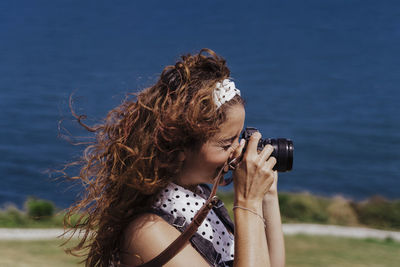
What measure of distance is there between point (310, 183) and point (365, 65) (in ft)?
64.3

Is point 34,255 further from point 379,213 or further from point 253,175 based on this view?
point 379,213

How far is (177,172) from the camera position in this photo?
1.85 meters

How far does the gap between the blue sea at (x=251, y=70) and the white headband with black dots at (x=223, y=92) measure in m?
32.1

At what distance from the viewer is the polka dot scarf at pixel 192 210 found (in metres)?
1.80

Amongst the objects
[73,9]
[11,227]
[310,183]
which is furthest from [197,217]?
[73,9]

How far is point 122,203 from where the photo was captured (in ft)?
5.80

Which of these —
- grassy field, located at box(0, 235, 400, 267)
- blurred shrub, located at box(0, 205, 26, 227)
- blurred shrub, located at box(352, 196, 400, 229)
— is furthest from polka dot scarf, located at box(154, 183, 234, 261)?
blurred shrub, located at box(352, 196, 400, 229)

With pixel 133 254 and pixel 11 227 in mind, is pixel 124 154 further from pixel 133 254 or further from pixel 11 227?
pixel 11 227

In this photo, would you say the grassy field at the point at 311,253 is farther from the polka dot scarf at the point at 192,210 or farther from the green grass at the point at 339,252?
the polka dot scarf at the point at 192,210

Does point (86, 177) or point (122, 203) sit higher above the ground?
point (86, 177)

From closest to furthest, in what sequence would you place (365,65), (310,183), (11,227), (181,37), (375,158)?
(11,227), (310,183), (375,158), (365,65), (181,37)

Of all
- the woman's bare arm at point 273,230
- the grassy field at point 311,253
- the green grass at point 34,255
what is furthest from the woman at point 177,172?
→ the grassy field at point 311,253

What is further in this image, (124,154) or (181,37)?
(181,37)

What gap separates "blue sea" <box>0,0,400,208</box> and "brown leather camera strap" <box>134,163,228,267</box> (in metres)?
32.1
